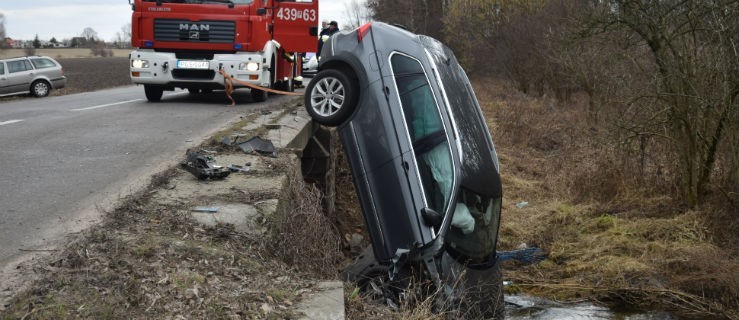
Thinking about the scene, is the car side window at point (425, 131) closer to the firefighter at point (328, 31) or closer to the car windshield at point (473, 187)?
the car windshield at point (473, 187)

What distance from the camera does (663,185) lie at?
11.4 meters

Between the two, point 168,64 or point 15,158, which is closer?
point 15,158

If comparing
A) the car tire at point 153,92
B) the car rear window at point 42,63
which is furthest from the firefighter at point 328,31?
the car rear window at point 42,63

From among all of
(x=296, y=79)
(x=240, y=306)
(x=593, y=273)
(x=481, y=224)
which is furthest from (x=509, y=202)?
(x=240, y=306)

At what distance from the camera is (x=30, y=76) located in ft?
81.1

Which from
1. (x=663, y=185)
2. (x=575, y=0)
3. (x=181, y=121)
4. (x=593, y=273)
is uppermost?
(x=575, y=0)

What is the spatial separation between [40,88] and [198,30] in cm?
1290

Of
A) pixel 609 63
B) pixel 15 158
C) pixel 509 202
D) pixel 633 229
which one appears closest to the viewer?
pixel 15 158

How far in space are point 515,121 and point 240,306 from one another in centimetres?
1614

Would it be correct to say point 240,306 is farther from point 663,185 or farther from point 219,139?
point 663,185

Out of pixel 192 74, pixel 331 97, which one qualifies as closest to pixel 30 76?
pixel 192 74

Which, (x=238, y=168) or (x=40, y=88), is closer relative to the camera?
Answer: (x=238, y=168)

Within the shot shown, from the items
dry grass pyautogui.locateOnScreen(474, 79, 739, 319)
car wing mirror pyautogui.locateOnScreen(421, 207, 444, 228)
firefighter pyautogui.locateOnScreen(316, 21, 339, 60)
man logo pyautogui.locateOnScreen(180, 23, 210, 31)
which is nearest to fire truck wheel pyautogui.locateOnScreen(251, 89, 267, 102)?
man logo pyautogui.locateOnScreen(180, 23, 210, 31)

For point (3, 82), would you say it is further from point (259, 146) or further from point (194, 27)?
point (259, 146)
